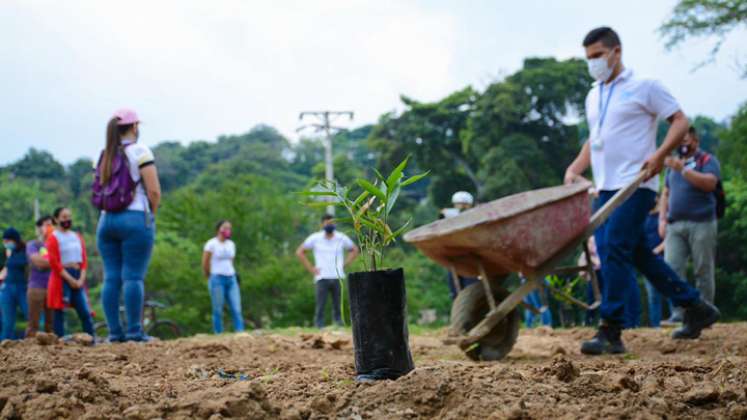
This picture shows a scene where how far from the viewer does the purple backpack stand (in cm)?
580

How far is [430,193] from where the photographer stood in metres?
38.1

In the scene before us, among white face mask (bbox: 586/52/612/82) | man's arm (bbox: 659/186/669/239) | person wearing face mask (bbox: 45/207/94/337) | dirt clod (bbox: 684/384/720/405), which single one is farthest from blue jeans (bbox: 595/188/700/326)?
person wearing face mask (bbox: 45/207/94/337)

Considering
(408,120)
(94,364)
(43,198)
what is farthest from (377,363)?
(43,198)

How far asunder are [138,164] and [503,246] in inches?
110

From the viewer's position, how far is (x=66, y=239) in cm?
802

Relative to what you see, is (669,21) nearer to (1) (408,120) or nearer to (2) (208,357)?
(1) (408,120)

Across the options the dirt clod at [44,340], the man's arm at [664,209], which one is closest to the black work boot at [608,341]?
the man's arm at [664,209]

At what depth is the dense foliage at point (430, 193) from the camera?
2606 cm

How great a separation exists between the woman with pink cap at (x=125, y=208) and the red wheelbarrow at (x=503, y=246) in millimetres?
2172

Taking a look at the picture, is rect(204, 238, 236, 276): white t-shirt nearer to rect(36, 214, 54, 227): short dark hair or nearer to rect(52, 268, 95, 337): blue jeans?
rect(36, 214, 54, 227): short dark hair

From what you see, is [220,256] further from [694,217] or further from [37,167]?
[37,167]

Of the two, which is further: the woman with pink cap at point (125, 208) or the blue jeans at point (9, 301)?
the blue jeans at point (9, 301)

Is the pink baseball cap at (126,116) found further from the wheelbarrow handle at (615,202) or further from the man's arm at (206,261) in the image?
the man's arm at (206,261)

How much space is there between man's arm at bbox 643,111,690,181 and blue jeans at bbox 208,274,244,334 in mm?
6886
